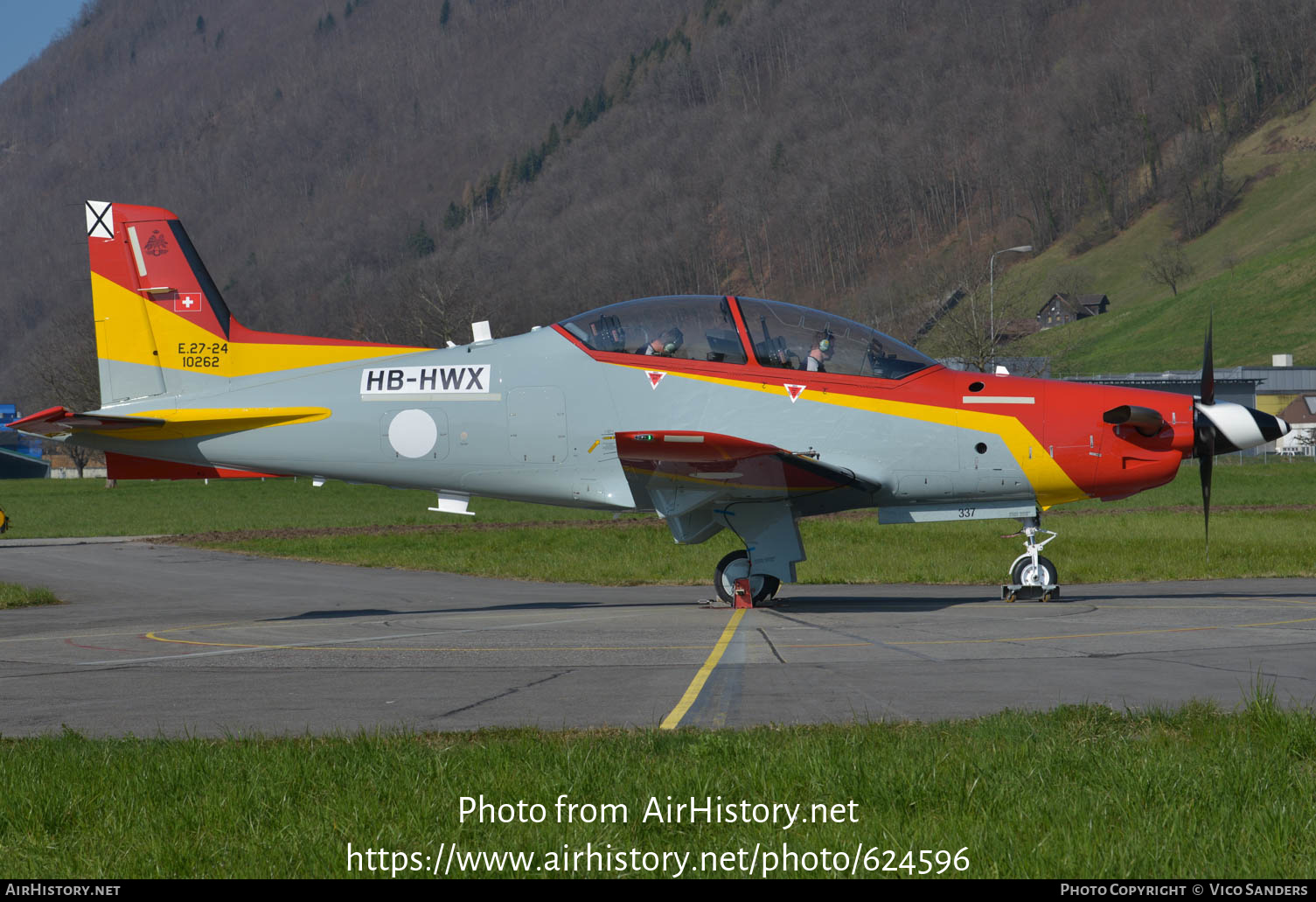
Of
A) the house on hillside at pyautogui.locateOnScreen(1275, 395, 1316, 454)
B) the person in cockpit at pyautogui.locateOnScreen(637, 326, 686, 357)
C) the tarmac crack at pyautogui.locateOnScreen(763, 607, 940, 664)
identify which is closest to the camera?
the tarmac crack at pyautogui.locateOnScreen(763, 607, 940, 664)

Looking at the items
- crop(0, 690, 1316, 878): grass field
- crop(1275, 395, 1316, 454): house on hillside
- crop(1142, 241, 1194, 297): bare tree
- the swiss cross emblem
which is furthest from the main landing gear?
crop(1142, 241, 1194, 297): bare tree

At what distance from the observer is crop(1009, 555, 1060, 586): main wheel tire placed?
48.2ft

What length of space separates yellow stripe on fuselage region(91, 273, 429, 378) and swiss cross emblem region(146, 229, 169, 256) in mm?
587

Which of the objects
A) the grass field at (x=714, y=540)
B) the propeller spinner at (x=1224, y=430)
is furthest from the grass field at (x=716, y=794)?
the grass field at (x=714, y=540)

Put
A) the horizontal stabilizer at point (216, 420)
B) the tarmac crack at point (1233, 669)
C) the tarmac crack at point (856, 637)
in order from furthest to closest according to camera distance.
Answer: the horizontal stabilizer at point (216, 420), the tarmac crack at point (856, 637), the tarmac crack at point (1233, 669)

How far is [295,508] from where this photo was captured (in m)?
45.6

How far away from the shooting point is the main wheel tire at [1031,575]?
14.7m

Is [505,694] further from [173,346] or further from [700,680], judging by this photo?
[173,346]

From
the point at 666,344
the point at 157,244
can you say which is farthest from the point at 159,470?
the point at 666,344

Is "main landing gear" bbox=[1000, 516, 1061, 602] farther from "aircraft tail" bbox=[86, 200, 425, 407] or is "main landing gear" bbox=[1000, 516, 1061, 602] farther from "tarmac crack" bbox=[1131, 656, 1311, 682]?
"aircraft tail" bbox=[86, 200, 425, 407]

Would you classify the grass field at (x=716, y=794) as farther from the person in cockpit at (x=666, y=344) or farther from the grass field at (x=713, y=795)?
the person in cockpit at (x=666, y=344)

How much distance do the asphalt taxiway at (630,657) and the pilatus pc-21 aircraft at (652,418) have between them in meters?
1.43

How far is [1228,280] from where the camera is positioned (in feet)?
431

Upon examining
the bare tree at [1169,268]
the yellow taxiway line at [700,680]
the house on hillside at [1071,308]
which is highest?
the bare tree at [1169,268]
